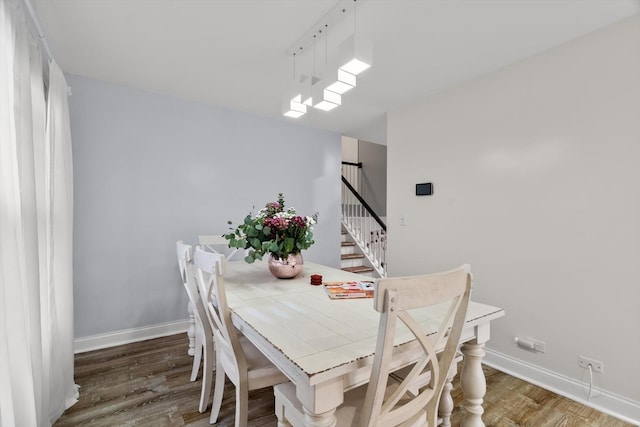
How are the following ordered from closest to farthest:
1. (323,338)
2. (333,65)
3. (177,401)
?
(323,338)
(333,65)
(177,401)

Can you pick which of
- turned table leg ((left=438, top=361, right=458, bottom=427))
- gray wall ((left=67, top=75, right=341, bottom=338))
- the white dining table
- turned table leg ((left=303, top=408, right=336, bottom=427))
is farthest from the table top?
gray wall ((left=67, top=75, right=341, bottom=338))

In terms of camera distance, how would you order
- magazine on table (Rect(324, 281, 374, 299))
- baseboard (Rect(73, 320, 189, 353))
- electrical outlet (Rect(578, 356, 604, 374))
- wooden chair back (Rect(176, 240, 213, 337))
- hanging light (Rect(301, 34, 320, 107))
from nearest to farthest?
magazine on table (Rect(324, 281, 374, 299)) < wooden chair back (Rect(176, 240, 213, 337)) < electrical outlet (Rect(578, 356, 604, 374)) < hanging light (Rect(301, 34, 320, 107)) < baseboard (Rect(73, 320, 189, 353))

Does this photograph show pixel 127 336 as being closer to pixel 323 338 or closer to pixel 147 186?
pixel 147 186

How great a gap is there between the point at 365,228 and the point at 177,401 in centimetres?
364

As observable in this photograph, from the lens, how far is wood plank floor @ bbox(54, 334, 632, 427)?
5.60ft

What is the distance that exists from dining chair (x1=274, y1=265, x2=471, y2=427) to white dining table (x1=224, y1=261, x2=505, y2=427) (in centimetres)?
8

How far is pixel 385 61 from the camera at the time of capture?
2.28 m

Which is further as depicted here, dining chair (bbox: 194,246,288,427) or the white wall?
the white wall

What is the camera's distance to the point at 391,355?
88 centimetres

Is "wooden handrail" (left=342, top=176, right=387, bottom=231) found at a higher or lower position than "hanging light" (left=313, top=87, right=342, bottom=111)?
lower

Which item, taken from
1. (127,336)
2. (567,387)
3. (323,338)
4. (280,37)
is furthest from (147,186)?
(567,387)

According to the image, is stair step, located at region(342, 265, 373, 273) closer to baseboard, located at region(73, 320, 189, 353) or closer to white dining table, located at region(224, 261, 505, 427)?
baseboard, located at region(73, 320, 189, 353)

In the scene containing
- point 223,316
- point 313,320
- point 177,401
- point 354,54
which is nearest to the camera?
point 313,320

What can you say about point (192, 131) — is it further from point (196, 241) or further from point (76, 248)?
point (76, 248)
